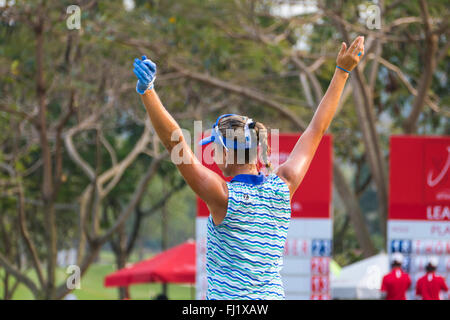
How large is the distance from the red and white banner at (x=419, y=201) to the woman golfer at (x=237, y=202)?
28.7ft

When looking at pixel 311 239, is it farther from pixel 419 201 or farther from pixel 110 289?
pixel 110 289

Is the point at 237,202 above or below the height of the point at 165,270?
below

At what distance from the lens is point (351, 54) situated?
277 cm

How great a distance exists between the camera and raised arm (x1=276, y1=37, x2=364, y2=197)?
2.62 m

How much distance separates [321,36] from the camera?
17609mm

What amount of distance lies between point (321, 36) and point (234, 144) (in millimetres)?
15480

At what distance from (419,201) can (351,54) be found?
8.69 meters

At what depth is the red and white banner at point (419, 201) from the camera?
36.1ft

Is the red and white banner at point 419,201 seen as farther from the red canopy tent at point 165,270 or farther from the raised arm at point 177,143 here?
the raised arm at point 177,143

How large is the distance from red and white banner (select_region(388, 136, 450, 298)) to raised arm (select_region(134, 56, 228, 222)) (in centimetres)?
893

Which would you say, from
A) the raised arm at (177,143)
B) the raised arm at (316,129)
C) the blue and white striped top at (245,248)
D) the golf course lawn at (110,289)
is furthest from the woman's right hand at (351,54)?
the golf course lawn at (110,289)

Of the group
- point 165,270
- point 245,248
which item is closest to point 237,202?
point 245,248

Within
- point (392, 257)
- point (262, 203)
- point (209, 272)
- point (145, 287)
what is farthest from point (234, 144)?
point (145, 287)
